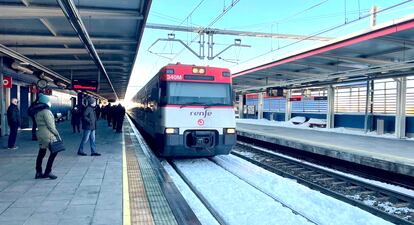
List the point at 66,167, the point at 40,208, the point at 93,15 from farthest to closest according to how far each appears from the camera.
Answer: the point at 93,15 → the point at 66,167 → the point at 40,208

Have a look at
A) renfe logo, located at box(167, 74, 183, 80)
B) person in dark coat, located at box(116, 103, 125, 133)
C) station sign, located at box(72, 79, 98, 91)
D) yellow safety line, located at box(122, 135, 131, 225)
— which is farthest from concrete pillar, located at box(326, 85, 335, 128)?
yellow safety line, located at box(122, 135, 131, 225)

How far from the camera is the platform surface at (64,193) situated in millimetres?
4441

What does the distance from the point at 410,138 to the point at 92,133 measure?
1445 cm

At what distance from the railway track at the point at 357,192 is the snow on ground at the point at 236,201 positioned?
159 cm

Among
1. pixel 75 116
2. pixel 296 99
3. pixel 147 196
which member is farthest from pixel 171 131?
pixel 296 99

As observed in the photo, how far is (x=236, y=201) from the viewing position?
6484mm

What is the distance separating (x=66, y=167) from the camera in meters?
7.98

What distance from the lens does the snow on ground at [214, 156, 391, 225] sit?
18.7 ft

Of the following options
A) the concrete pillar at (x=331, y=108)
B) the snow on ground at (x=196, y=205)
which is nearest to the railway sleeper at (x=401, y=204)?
the snow on ground at (x=196, y=205)

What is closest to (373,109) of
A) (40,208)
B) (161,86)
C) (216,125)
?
(216,125)

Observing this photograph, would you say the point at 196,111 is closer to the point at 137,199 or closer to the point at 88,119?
the point at 88,119

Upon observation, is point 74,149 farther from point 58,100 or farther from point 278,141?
point 58,100

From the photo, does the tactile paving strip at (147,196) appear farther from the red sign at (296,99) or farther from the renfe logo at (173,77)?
the red sign at (296,99)

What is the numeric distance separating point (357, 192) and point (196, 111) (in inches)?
184
